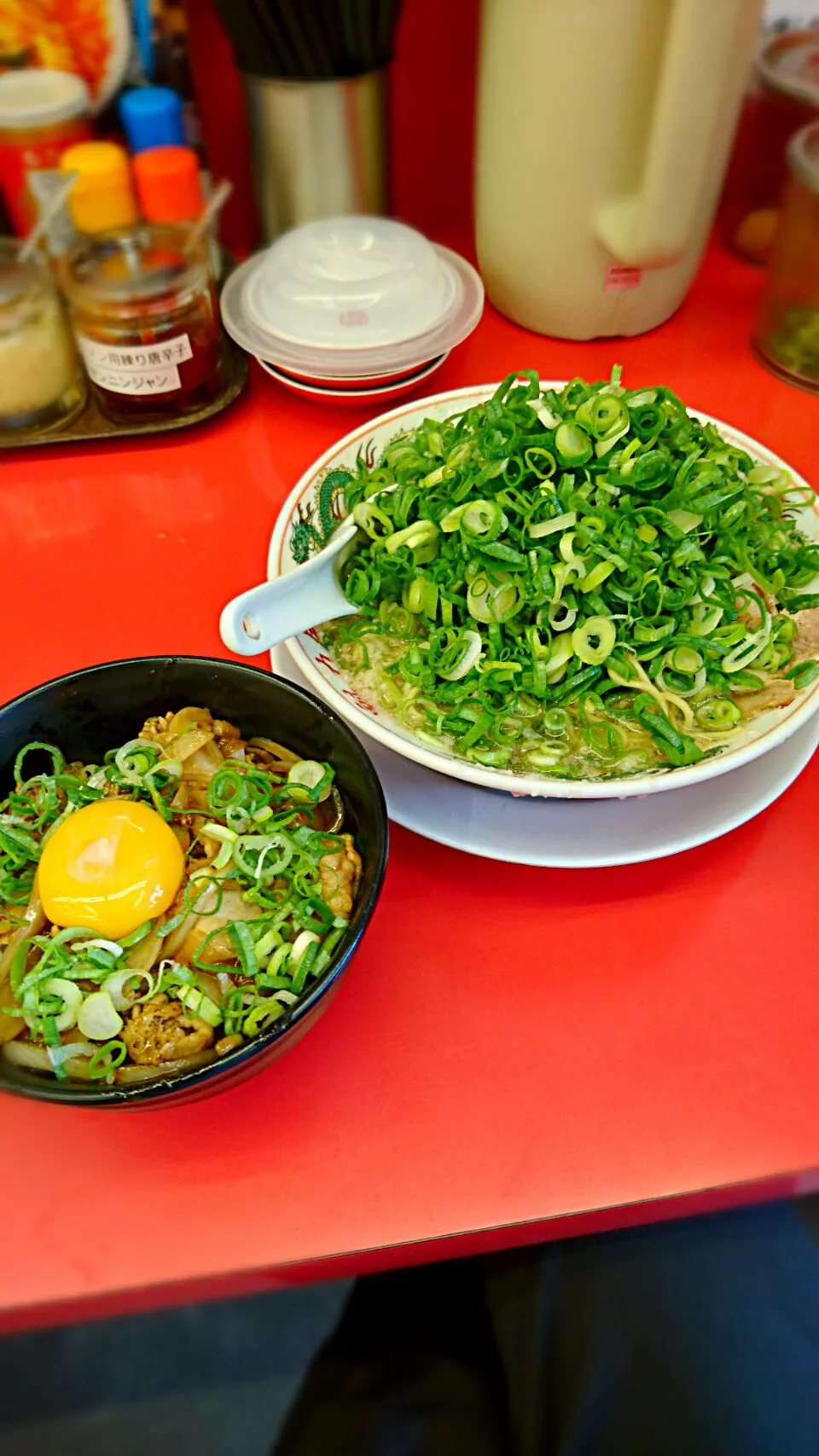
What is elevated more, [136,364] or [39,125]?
[39,125]

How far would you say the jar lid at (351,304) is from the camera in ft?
3.52

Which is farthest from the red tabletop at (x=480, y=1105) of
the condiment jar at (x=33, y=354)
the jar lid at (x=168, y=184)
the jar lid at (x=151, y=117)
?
the jar lid at (x=151, y=117)

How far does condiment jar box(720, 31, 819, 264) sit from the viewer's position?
1258mm

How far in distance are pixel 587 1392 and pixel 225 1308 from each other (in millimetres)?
614

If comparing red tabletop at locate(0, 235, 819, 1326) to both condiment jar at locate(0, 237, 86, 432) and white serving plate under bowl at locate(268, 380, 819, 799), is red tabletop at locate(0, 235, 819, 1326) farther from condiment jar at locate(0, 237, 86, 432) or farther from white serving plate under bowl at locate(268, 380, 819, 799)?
condiment jar at locate(0, 237, 86, 432)

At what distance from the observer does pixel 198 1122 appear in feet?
2.04

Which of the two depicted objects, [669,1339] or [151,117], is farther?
[151,117]

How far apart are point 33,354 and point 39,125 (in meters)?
0.34

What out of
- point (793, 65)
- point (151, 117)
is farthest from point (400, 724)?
point (793, 65)

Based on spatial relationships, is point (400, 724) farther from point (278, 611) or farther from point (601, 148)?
point (601, 148)

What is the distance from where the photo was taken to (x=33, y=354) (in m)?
1.04

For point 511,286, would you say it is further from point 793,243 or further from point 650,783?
point 650,783

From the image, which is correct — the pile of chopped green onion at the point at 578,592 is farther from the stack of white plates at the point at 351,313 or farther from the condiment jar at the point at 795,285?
the condiment jar at the point at 795,285

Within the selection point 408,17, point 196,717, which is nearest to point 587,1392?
point 196,717
